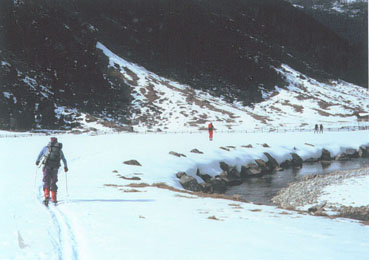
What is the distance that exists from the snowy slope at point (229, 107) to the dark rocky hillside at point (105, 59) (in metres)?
5.49

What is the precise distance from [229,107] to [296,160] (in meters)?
74.9

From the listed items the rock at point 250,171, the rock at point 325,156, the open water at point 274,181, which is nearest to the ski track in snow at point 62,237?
the open water at point 274,181

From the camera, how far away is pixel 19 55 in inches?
4272

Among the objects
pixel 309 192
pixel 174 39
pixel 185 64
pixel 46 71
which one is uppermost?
pixel 174 39

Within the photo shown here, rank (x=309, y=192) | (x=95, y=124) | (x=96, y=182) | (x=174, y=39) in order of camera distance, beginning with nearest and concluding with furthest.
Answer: (x=96, y=182), (x=309, y=192), (x=95, y=124), (x=174, y=39)

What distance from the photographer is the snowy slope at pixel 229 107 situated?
295ft

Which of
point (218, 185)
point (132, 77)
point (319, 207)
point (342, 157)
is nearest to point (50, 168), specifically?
point (319, 207)

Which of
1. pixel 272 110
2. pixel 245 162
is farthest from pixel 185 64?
pixel 245 162

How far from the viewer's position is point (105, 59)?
134500 millimetres

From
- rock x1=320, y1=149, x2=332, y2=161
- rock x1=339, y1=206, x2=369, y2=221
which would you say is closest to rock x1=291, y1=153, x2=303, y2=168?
rock x1=320, y1=149, x2=332, y2=161

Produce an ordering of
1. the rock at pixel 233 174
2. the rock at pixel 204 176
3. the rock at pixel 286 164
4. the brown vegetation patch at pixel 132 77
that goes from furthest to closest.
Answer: the brown vegetation patch at pixel 132 77, the rock at pixel 286 164, the rock at pixel 233 174, the rock at pixel 204 176

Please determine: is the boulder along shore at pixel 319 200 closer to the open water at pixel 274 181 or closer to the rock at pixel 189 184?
the open water at pixel 274 181

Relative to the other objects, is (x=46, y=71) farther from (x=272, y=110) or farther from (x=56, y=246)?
(x=56, y=246)

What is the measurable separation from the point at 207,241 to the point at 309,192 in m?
16.3
